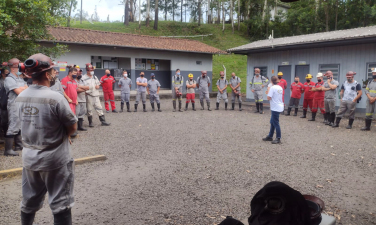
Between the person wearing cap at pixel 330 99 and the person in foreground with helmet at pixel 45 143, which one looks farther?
the person wearing cap at pixel 330 99

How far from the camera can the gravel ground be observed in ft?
13.7

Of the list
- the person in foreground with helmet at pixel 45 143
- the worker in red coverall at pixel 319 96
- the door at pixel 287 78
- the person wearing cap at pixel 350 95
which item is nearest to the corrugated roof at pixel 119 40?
the door at pixel 287 78

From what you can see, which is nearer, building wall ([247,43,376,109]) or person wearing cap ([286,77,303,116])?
building wall ([247,43,376,109])

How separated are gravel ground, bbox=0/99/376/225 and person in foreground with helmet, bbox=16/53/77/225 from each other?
98cm

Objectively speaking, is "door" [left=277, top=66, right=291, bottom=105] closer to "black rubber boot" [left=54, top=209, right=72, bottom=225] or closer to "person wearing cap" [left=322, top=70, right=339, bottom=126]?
"person wearing cap" [left=322, top=70, right=339, bottom=126]

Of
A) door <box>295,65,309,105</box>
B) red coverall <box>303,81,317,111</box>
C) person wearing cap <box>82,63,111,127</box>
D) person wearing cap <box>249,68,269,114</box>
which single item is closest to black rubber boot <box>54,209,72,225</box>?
person wearing cap <box>82,63,111,127</box>

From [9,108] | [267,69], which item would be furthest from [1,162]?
[267,69]

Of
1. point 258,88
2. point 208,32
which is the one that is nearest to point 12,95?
point 258,88

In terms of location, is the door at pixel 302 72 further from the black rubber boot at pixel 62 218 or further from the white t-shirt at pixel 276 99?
the black rubber boot at pixel 62 218

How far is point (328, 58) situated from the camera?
1526 centimetres

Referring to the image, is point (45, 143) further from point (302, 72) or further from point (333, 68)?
point (302, 72)

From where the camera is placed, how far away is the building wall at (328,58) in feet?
45.4

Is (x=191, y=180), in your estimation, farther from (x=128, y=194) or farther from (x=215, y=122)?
(x=215, y=122)

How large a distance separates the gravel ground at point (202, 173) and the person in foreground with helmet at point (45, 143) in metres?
0.98
